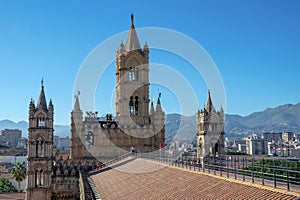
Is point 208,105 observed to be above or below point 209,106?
above

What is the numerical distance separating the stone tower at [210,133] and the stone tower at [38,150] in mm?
21014

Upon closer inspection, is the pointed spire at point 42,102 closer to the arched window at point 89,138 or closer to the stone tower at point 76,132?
the stone tower at point 76,132

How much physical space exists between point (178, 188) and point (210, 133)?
32182mm

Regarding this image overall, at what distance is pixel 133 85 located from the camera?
70562mm

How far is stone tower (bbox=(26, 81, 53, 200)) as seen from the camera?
2277 inches

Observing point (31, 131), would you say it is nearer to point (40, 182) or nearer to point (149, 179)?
point (40, 182)

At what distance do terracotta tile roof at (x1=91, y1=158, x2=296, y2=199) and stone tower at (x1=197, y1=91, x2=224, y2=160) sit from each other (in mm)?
20155

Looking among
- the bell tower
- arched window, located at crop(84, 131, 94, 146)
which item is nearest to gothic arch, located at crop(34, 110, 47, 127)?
arched window, located at crop(84, 131, 94, 146)

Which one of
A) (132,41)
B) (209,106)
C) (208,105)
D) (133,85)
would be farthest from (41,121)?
(209,106)

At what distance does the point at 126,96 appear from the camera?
69.9 metres

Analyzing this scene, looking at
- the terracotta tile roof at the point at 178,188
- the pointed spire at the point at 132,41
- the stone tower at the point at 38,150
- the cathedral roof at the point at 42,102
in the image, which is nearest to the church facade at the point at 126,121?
the pointed spire at the point at 132,41

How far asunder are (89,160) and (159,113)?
14261 millimetres

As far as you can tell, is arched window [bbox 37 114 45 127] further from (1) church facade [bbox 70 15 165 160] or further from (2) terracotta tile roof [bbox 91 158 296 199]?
(2) terracotta tile roof [bbox 91 158 296 199]

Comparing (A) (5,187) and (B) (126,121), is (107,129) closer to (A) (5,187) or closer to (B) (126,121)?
(B) (126,121)
